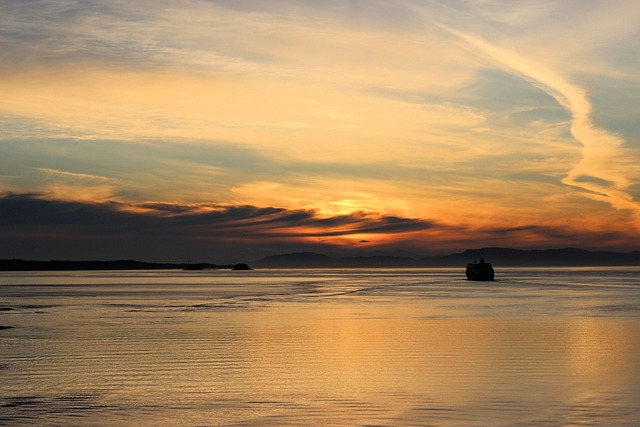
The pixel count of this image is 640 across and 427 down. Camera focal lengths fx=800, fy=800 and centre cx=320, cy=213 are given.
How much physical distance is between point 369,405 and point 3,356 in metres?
16.1

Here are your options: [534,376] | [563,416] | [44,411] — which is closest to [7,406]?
[44,411]

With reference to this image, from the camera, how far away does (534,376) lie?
23.6 m

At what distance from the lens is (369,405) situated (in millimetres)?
19172

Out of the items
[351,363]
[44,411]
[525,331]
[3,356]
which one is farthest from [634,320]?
[44,411]

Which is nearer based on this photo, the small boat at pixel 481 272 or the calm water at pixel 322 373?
the calm water at pixel 322 373

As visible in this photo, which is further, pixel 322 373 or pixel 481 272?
pixel 481 272

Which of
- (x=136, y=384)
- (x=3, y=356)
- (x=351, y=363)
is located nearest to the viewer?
(x=136, y=384)

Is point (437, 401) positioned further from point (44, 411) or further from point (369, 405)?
point (44, 411)

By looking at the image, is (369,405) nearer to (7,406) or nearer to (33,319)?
(7,406)

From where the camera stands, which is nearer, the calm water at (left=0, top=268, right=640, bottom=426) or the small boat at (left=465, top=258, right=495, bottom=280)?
the calm water at (left=0, top=268, right=640, bottom=426)

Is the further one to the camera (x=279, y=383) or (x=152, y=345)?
(x=152, y=345)

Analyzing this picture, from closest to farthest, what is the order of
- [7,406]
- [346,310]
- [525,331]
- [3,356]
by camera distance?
1. [7,406]
2. [3,356]
3. [525,331]
4. [346,310]

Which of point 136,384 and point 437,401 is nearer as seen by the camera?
point 437,401

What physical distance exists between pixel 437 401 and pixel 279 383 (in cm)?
508
